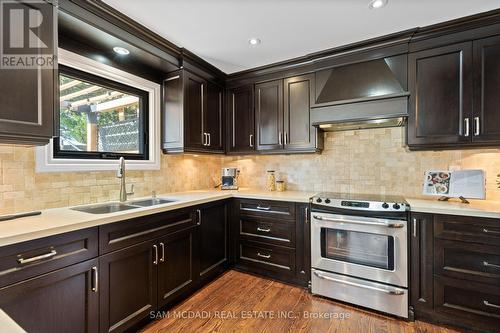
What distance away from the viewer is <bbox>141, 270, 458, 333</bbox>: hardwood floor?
1893 millimetres

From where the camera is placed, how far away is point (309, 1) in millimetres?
1779

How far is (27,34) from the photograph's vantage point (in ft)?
4.56

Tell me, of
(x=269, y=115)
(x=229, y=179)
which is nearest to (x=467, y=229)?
(x=269, y=115)

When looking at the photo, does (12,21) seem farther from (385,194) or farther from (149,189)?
(385,194)

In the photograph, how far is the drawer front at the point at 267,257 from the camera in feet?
8.46

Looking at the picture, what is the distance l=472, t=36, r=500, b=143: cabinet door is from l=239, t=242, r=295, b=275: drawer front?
200cm

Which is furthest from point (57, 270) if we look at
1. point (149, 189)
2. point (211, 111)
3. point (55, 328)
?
point (211, 111)

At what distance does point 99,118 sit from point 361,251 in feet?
9.10

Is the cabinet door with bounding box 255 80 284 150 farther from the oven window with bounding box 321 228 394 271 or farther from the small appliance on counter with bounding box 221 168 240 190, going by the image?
the oven window with bounding box 321 228 394 271

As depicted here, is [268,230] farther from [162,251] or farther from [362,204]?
[162,251]

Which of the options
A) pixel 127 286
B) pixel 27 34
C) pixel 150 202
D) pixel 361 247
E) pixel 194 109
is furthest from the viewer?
pixel 194 109

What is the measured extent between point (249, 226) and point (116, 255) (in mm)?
1470

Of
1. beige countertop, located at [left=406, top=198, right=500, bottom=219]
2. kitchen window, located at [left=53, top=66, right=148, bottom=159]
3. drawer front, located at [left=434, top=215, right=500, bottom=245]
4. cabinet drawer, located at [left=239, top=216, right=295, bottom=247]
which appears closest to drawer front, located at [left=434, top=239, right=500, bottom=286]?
drawer front, located at [left=434, top=215, right=500, bottom=245]

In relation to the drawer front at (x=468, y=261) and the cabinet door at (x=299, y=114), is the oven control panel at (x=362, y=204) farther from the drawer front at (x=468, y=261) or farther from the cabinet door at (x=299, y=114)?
the cabinet door at (x=299, y=114)
